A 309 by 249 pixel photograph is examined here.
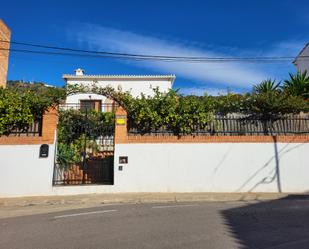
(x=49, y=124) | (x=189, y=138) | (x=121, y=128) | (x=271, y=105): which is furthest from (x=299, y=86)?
(x=49, y=124)

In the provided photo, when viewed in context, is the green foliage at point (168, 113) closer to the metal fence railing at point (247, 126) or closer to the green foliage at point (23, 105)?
the metal fence railing at point (247, 126)

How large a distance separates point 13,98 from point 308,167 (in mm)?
12506

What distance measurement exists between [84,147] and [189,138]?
441cm

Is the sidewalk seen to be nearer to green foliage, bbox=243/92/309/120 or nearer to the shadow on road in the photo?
the shadow on road

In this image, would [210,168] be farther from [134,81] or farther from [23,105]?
[134,81]

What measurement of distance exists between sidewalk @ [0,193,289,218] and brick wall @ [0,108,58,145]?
7.35 feet

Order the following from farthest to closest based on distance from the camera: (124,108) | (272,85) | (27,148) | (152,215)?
(272,85) → (124,108) → (27,148) → (152,215)

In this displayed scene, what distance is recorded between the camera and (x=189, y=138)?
45.1ft

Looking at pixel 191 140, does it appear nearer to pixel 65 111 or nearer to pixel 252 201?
pixel 252 201

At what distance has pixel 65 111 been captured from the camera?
14.3 meters

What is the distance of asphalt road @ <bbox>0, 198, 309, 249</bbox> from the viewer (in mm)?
6074

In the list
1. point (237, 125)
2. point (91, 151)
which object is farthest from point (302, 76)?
point (91, 151)

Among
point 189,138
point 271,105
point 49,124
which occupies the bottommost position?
point 189,138

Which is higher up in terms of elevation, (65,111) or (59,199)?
(65,111)
